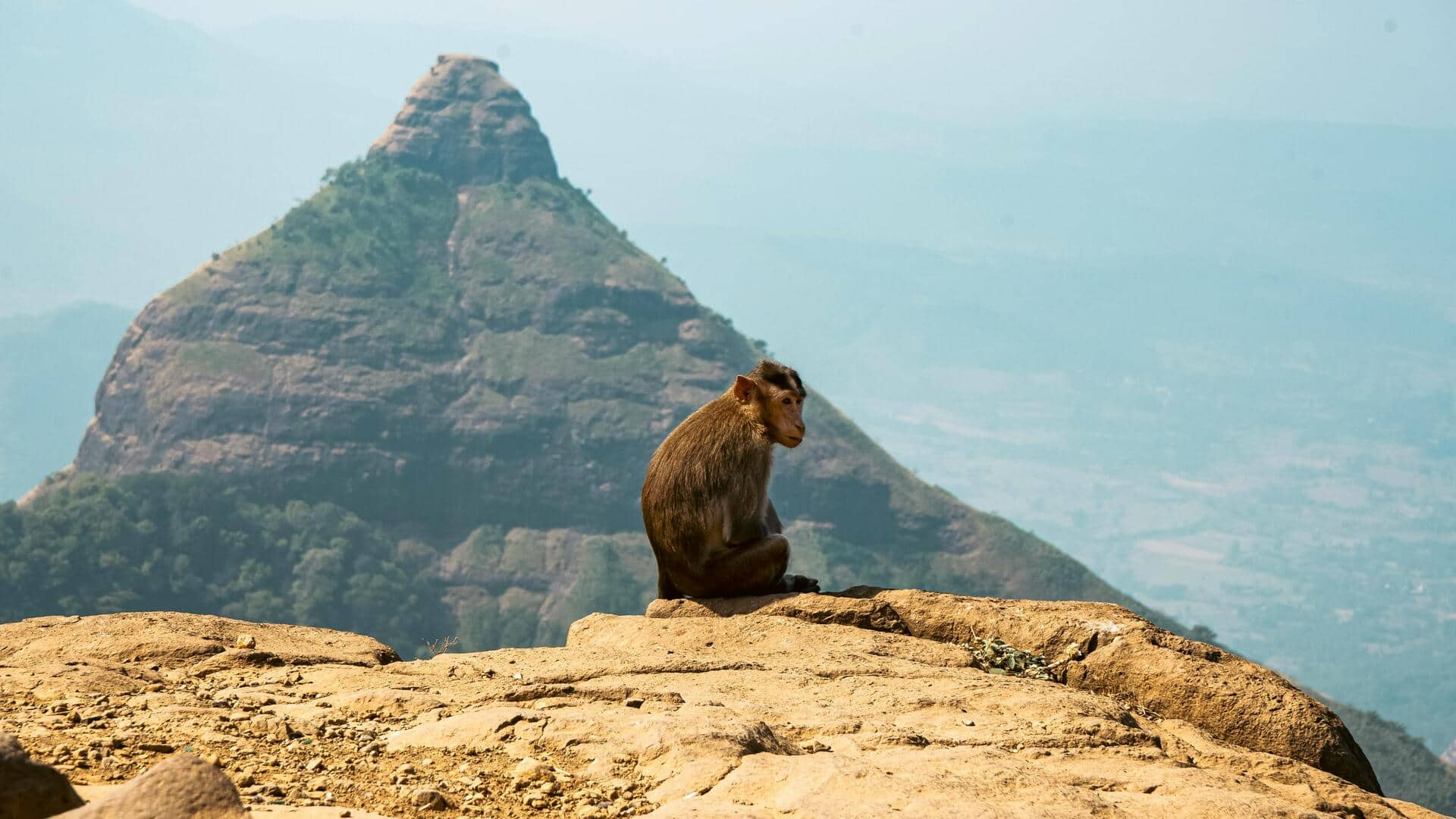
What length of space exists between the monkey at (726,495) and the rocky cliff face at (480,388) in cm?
10638

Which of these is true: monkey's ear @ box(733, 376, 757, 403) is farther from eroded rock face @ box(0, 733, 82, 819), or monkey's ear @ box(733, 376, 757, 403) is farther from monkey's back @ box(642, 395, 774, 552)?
eroded rock face @ box(0, 733, 82, 819)

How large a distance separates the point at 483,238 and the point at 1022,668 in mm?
149307

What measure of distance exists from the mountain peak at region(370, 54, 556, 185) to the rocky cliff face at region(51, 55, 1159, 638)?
0.87 ft

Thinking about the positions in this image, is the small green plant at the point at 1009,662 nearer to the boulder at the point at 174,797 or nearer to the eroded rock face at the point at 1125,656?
the eroded rock face at the point at 1125,656

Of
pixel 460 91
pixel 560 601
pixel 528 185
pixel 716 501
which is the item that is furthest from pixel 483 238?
pixel 716 501

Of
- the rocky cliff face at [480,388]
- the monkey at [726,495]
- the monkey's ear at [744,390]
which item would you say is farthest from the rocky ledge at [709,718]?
the rocky cliff face at [480,388]

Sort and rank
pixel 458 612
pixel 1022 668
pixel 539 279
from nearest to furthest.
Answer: pixel 1022 668 → pixel 458 612 → pixel 539 279

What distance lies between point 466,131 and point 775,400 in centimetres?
15466

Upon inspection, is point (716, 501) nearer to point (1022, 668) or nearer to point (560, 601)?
point (1022, 668)

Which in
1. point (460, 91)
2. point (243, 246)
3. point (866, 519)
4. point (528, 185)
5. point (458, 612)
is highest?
point (460, 91)

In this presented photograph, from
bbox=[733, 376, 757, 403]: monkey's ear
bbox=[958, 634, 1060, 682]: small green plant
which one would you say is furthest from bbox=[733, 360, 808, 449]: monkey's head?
bbox=[958, 634, 1060, 682]: small green plant

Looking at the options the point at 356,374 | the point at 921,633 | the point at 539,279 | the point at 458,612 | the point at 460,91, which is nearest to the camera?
the point at 921,633

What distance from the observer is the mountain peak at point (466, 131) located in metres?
158

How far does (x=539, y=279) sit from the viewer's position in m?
149
